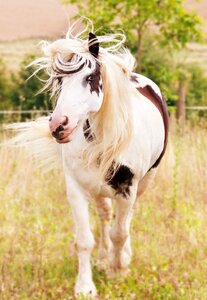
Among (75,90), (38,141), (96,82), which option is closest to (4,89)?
(38,141)

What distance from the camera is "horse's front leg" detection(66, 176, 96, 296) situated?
4168 millimetres

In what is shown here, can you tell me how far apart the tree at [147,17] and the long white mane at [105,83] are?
4.54m

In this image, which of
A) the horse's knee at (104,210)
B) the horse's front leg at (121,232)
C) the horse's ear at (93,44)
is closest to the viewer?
the horse's ear at (93,44)

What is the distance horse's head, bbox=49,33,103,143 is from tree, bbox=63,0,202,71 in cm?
492

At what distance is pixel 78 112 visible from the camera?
130 inches

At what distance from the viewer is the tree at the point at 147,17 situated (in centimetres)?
848

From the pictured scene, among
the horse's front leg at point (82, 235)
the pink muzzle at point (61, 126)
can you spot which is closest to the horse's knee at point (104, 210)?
the horse's front leg at point (82, 235)

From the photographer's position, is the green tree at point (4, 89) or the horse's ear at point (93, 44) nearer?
the horse's ear at point (93, 44)

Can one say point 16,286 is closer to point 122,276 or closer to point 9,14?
point 122,276

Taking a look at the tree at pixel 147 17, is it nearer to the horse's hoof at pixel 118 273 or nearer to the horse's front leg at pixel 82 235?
the horse's hoof at pixel 118 273

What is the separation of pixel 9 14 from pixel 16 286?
16.3 metres

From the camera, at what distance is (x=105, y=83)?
3.62 metres

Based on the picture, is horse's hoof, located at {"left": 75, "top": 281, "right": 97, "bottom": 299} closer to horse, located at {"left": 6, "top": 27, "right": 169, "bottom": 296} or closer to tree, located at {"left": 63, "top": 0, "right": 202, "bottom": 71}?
horse, located at {"left": 6, "top": 27, "right": 169, "bottom": 296}

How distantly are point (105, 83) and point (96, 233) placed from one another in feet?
7.35
